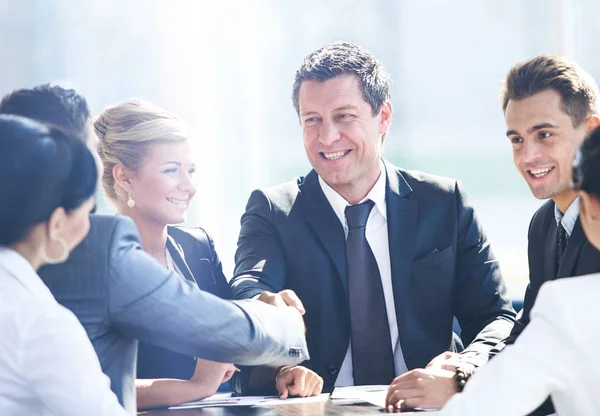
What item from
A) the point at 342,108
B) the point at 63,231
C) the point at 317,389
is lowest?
the point at 317,389

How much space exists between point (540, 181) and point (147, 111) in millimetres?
1092

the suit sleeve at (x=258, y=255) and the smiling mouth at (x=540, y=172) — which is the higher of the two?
the smiling mouth at (x=540, y=172)

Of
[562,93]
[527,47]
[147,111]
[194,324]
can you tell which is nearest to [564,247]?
[562,93]

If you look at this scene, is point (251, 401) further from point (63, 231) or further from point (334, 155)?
point (334, 155)

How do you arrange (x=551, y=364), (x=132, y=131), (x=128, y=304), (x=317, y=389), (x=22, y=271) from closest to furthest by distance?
(x=551, y=364)
(x=22, y=271)
(x=128, y=304)
(x=317, y=389)
(x=132, y=131)

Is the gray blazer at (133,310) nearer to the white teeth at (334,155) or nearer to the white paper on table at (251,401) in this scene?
the white paper on table at (251,401)

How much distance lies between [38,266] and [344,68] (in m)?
1.33

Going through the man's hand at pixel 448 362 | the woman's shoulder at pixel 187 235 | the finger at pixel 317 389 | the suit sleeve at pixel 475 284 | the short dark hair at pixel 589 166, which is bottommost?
the finger at pixel 317 389

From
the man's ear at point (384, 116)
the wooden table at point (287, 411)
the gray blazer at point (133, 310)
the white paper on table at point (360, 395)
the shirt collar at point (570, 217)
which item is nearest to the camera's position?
the gray blazer at point (133, 310)

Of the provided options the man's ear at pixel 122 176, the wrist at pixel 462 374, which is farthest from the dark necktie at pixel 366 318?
the man's ear at pixel 122 176

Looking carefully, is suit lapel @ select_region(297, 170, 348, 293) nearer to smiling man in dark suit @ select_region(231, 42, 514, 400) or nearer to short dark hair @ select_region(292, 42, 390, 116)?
→ smiling man in dark suit @ select_region(231, 42, 514, 400)

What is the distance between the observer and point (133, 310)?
57.5 inches

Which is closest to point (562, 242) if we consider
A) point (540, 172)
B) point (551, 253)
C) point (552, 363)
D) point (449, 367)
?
point (551, 253)

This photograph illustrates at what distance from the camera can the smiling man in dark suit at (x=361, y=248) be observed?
232 cm
